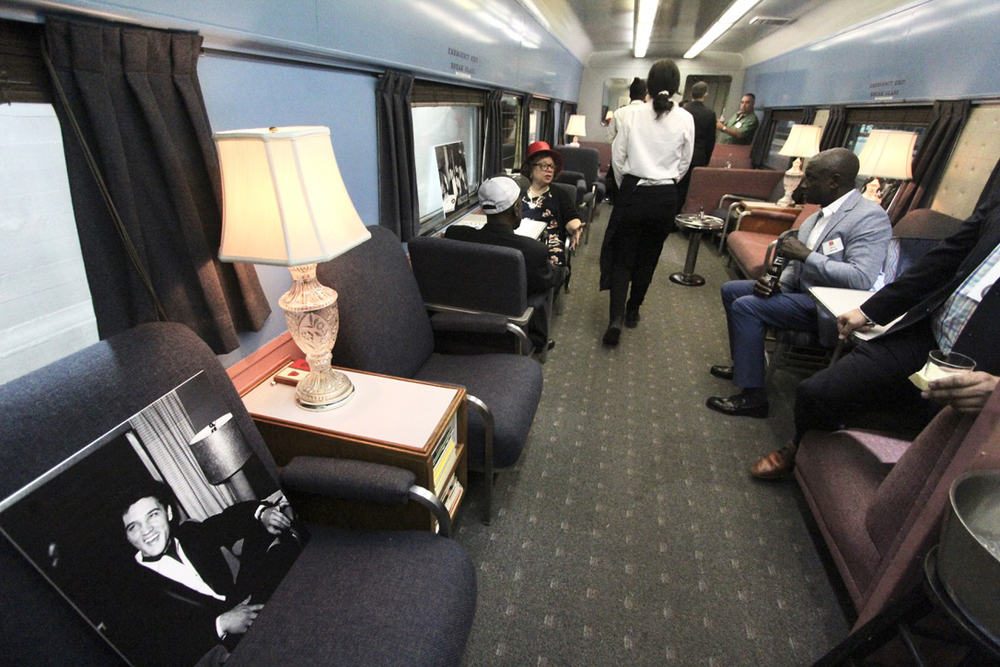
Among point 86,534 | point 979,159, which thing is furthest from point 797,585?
point 979,159

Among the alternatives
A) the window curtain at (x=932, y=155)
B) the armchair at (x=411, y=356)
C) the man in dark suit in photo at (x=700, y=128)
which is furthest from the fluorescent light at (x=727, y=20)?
the armchair at (x=411, y=356)

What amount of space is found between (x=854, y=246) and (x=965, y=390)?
1283 millimetres

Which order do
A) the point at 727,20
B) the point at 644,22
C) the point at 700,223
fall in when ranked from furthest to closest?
1. the point at 644,22
2. the point at 727,20
3. the point at 700,223

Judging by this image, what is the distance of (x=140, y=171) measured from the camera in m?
0.97

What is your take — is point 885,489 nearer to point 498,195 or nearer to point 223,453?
point 223,453

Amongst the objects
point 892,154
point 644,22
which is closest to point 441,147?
point 892,154

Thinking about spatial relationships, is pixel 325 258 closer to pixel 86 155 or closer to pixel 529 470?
pixel 86 155

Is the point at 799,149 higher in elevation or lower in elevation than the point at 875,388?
higher

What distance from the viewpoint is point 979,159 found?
266 cm

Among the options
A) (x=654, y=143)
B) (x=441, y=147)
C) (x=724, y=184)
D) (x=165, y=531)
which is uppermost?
(x=654, y=143)

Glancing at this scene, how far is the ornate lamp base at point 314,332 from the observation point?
3.70 feet

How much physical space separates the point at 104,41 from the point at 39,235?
403 millimetres

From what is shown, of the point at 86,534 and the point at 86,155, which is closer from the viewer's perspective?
the point at 86,534

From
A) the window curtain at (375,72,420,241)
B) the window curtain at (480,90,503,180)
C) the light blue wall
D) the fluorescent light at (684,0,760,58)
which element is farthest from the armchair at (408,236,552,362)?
the fluorescent light at (684,0,760,58)
